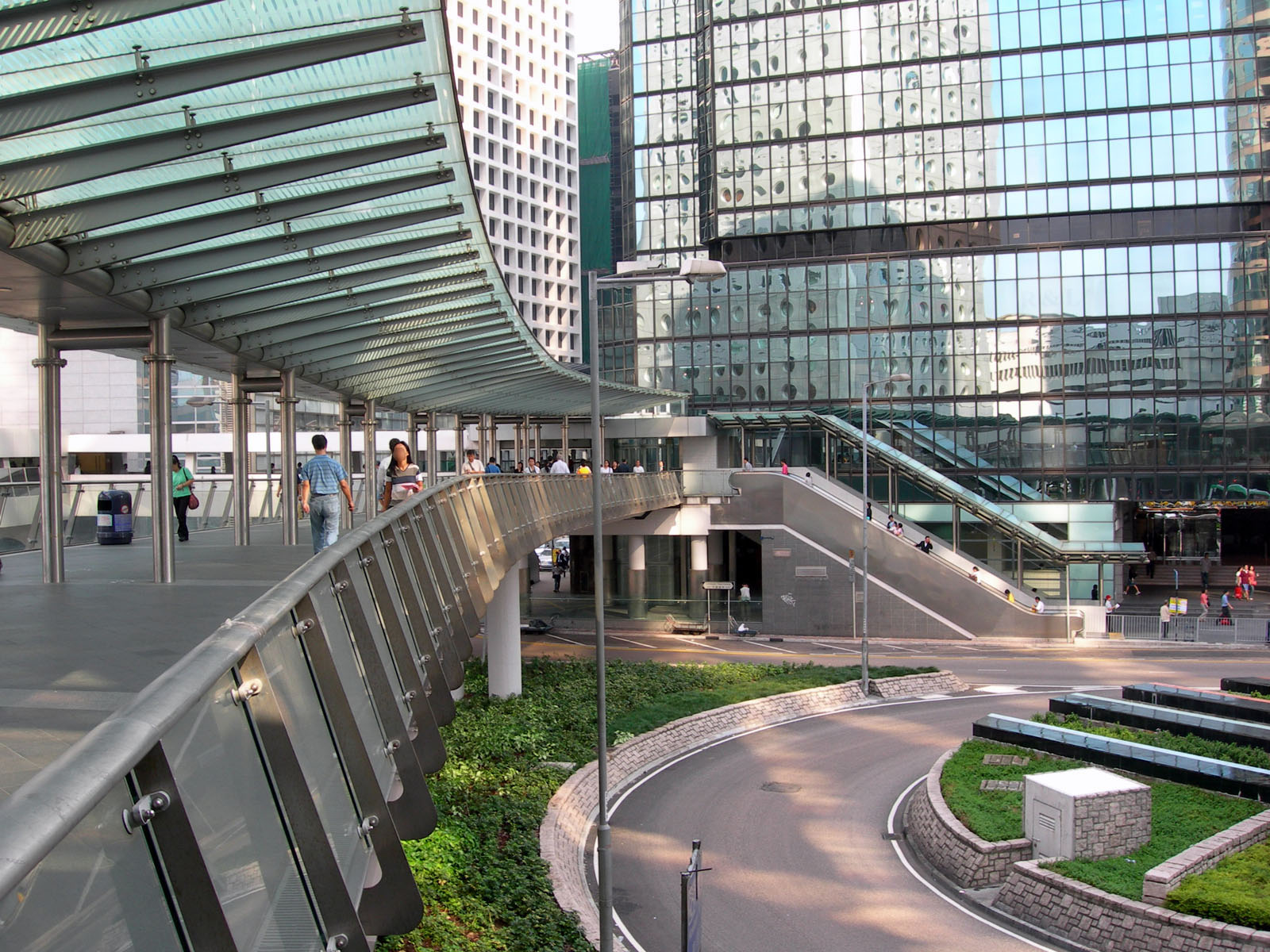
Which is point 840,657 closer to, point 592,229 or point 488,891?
point 488,891

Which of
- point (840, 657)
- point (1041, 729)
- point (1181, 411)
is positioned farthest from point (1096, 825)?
point (1181, 411)

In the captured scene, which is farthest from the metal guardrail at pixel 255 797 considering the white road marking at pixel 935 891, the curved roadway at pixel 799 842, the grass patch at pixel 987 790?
the grass patch at pixel 987 790

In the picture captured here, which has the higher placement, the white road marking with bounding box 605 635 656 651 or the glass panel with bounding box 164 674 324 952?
the glass panel with bounding box 164 674 324 952

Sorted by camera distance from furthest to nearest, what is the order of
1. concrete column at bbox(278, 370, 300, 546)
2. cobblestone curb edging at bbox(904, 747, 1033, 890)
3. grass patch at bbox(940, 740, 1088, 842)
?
1. concrete column at bbox(278, 370, 300, 546)
2. grass patch at bbox(940, 740, 1088, 842)
3. cobblestone curb edging at bbox(904, 747, 1033, 890)

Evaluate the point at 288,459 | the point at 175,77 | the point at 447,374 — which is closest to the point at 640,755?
the point at 288,459

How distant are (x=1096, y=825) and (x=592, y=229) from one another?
319 feet

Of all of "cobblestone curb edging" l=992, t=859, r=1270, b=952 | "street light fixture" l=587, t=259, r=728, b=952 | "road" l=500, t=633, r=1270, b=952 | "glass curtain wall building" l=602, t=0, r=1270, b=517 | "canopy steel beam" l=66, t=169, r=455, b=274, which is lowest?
"road" l=500, t=633, r=1270, b=952

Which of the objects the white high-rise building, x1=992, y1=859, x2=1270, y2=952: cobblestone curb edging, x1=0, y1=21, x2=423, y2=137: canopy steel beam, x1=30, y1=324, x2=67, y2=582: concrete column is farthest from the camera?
the white high-rise building

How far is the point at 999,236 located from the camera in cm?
5525

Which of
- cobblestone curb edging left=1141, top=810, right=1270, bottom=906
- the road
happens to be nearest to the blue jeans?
the road

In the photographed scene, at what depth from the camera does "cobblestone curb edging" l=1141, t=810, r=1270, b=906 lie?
1603cm

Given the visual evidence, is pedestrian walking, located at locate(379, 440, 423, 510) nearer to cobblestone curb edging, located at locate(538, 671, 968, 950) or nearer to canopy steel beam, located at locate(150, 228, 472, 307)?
canopy steel beam, located at locate(150, 228, 472, 307)

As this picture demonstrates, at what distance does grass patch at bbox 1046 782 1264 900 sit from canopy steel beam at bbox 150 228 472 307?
42.3 feet

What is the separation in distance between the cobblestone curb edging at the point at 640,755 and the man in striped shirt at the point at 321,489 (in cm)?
602
